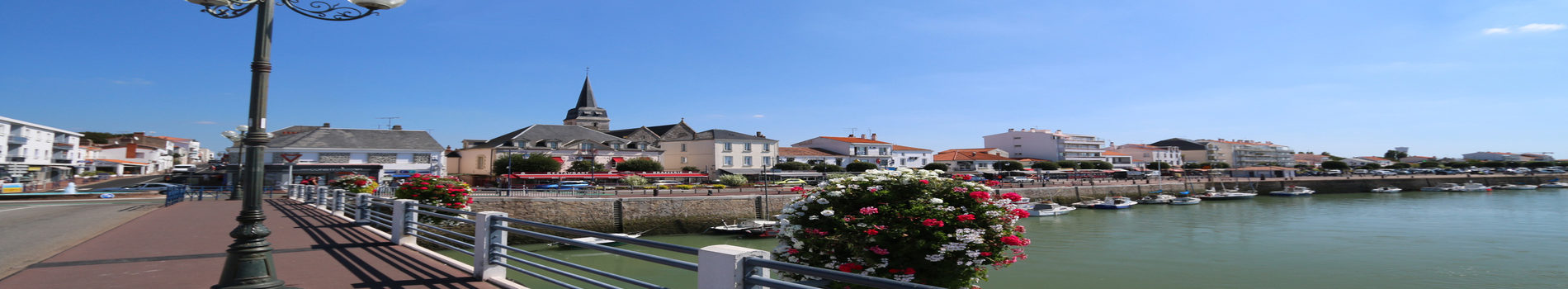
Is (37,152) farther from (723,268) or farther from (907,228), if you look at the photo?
(723,268)

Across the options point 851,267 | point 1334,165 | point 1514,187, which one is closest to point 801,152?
point 851,267

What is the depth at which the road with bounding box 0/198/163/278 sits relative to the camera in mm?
9178

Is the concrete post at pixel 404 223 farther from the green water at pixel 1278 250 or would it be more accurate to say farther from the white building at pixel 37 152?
the white building at pixel 37 152

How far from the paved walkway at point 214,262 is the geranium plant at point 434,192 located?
5.35ft

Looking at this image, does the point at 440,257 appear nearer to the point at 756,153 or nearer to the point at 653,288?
the point at 653,288

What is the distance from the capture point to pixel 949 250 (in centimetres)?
738

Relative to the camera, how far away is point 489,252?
6430mm

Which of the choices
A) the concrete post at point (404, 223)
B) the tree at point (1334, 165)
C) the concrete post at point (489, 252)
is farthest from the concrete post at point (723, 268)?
the tree at point (1334, 165)

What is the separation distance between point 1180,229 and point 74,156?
88.9 metres

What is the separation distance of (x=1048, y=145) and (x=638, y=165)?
60.5 meters

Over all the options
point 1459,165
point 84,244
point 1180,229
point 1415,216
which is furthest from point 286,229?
point 1459,165

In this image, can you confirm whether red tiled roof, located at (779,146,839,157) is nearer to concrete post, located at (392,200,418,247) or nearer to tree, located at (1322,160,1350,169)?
concrete post, located at (392,200,418,247)

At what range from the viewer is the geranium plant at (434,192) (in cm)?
1416

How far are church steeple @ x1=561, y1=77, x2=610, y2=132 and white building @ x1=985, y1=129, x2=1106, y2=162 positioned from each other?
189 feet
